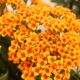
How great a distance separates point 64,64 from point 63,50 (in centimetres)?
8

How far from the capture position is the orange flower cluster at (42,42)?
135 cm

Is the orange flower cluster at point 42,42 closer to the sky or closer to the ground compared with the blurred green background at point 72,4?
closer to the sky

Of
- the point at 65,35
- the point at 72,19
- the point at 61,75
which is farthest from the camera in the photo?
the point at 72,19

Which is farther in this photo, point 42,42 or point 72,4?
point 72,4

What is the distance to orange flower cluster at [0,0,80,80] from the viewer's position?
1.35m

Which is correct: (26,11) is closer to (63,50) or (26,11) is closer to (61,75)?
(63,50)

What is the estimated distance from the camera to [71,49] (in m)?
1.40

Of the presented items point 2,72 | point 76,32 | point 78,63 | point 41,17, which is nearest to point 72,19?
point 76,32

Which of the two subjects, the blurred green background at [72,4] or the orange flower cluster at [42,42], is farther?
the blurred green background at [72,4]

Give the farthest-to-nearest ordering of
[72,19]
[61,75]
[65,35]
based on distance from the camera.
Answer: [72,19] → [65,35] → [61,75]

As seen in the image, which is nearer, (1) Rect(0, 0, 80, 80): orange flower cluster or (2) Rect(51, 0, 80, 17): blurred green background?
(1) Rect(0, 0, 80, 80): orange flower cluster

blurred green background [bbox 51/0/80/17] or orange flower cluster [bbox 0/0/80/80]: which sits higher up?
orange flower cluster [bbox 0/0/80/80]

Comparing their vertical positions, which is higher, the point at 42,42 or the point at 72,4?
the point at 42,42

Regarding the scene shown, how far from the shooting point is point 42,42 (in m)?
1.40
